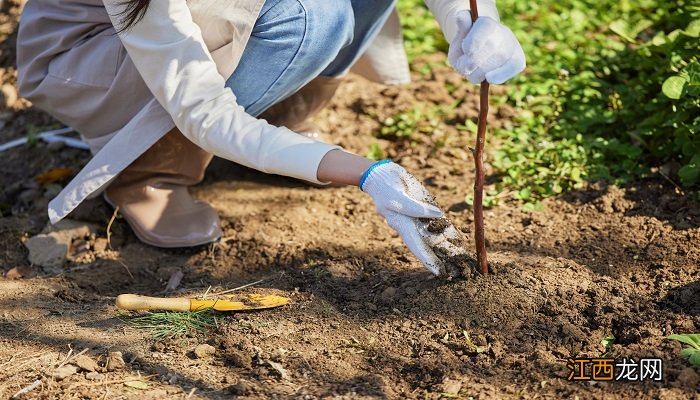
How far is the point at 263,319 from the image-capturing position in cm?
217

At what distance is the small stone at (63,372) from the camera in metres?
1.94

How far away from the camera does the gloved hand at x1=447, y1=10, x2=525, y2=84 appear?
1946 mm

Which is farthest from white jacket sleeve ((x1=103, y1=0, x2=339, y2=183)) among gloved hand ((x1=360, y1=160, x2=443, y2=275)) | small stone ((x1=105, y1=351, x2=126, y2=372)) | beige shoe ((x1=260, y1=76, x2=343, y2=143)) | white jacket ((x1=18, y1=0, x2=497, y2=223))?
beige shoe ((x1=260, y1=76, x2=343, y2=143))

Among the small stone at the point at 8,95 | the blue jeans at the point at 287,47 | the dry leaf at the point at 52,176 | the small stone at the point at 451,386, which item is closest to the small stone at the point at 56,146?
the dry leaf at the point at 52,176

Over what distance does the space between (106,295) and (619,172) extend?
165cm

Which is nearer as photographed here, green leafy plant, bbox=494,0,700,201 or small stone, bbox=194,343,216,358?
small stone, bbox=194,343,216,358

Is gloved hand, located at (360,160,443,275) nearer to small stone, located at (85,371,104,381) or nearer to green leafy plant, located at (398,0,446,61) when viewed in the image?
small stone, located at (85,371,104,381)

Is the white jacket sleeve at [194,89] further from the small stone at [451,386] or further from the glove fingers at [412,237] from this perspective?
the small stone at [451,386]

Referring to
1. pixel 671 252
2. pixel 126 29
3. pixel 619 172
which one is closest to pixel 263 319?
pixel 126 29

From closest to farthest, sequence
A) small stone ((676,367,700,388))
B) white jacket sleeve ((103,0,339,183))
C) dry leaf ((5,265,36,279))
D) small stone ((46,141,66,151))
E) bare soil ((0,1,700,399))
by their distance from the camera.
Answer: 1. small stone ((676,367,700,388))
2. bare soil ((0,1,700,399))
3. white jacket sleeve ((103,0,339,183))
4. dry leaf ((5,265,36,279))
5. small stone ((46,141,66,151))

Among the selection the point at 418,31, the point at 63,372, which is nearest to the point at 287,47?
the point at 63,372

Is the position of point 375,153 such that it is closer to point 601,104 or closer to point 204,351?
point 601,104

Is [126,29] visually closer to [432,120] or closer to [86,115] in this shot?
[86,115]

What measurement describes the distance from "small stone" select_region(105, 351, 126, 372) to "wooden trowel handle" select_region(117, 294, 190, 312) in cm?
16
